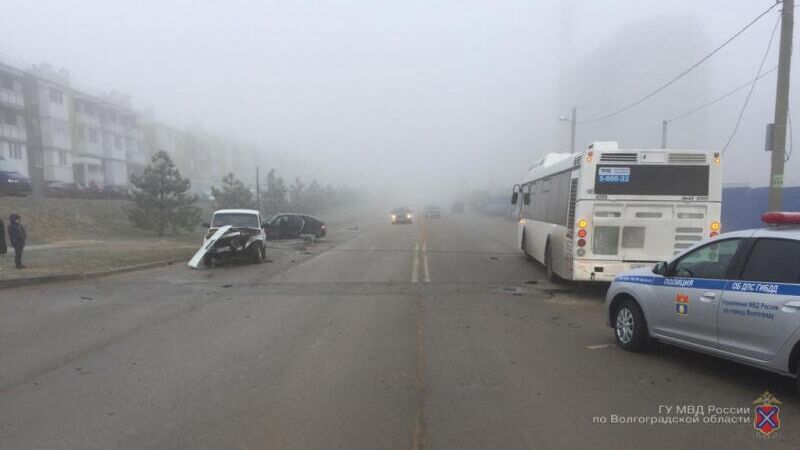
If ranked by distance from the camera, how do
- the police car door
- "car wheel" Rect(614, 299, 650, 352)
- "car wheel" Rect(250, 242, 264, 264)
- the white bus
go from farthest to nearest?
"car wheel" Rect(250, 242, 264, 264), the white bus, "car wheel" Rect(614, 299, 650, 352), the police car door

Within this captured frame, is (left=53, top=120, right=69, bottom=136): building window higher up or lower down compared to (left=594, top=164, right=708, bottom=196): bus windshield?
higher up

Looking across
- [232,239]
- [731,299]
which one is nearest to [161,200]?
[232,239]


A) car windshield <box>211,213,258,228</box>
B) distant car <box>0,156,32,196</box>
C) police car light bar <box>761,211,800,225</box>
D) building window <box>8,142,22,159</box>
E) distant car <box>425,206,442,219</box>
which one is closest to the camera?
police car light bar <box>761,211,800,225</box>

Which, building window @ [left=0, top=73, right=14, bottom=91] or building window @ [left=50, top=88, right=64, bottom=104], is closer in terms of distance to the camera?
building window @ [left=0, top=73, right=14, bottom=91]

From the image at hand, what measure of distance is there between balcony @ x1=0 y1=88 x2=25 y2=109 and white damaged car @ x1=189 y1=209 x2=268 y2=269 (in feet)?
157

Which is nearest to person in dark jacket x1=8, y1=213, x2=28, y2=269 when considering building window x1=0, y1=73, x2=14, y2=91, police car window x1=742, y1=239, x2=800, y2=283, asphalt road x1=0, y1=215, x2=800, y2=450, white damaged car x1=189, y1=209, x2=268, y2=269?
white damaged car x1=189, y1=209, x2=268, y2=269

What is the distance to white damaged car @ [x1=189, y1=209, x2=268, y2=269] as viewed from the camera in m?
16.3

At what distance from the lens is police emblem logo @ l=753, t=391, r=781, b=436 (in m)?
4.37

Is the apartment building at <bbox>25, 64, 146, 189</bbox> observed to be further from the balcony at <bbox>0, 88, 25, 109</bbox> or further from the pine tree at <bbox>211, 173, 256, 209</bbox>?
the pine tree at <bbox>211, 173, 256, 209</bbox>

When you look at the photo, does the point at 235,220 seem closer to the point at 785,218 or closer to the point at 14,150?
the point at 785,218

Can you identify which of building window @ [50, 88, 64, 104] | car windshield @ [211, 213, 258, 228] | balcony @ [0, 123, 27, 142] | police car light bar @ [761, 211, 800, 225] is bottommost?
car windshield @ [211, 213, 258, 228]

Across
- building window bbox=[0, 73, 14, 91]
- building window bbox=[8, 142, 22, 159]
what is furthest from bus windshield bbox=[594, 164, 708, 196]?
building window bbox=[0, 73, 14, 91]

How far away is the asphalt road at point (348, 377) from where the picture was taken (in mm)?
4242

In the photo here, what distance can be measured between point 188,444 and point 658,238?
9.13 m
